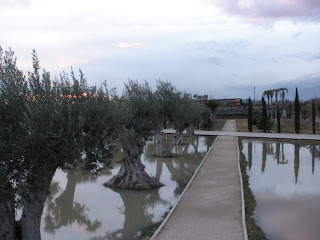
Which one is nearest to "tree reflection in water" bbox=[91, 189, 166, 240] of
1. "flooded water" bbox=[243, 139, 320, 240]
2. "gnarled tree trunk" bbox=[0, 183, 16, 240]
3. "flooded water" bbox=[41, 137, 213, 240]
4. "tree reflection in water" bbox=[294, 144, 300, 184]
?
"flooded water" bbox=[41, 137, 213, 240]

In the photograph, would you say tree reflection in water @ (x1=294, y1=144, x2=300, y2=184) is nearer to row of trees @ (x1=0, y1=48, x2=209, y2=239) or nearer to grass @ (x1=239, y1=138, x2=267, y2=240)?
grass @ (x1=239, y1=138, x2=267, y2=240)

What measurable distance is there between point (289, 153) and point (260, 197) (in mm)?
12110

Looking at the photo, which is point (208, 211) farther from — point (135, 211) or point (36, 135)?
point (36, 135)

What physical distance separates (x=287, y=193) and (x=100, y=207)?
21.5ft

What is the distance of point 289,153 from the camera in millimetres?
21547

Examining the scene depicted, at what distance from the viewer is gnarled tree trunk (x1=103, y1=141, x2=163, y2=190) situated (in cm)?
1273

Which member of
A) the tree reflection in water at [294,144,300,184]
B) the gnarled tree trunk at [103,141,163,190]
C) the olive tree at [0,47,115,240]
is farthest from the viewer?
the tree reflection in water at [294,144,300,184]

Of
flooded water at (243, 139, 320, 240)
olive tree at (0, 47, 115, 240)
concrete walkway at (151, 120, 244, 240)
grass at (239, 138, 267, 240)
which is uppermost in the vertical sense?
olive tree at (0, 47, 115, 240)

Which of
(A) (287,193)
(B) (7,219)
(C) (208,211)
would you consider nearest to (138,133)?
(C) (208,211)

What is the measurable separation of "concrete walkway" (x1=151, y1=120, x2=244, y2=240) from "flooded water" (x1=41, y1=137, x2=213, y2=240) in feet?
3.14

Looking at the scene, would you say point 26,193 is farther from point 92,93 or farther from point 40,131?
point 92,93

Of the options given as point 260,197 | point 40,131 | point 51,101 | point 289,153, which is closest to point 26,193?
point 40,131

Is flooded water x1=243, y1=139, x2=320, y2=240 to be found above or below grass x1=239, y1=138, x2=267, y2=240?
below

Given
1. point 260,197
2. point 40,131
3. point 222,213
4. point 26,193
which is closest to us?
point 40,131
